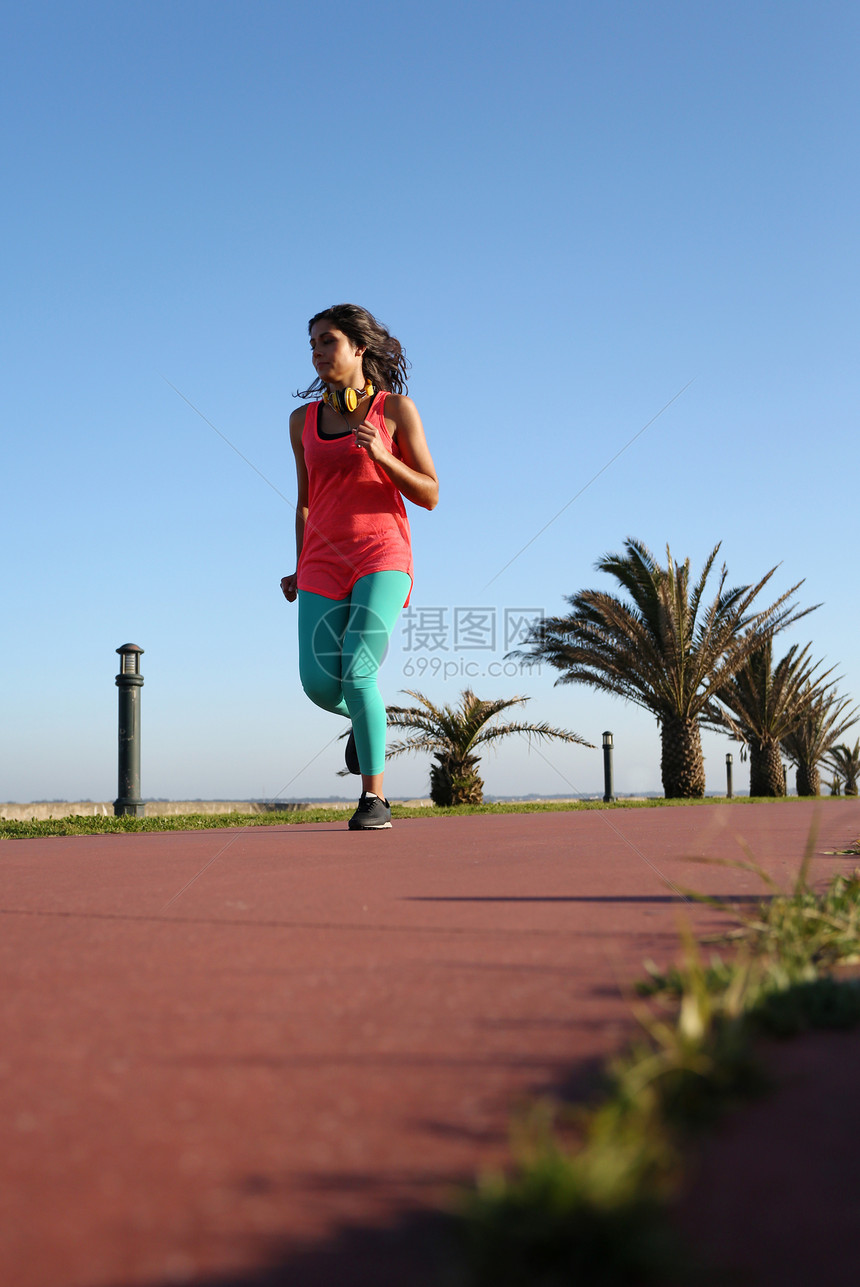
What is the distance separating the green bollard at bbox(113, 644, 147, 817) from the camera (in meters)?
9.23

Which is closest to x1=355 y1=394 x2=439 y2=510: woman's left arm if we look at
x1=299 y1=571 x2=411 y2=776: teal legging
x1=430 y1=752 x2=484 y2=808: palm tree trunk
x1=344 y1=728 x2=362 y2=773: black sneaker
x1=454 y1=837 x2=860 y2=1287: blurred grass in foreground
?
x1=299 y1=571 x2=411 y2=776: teal legging

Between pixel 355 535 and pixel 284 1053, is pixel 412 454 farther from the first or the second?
pixel 284 1053

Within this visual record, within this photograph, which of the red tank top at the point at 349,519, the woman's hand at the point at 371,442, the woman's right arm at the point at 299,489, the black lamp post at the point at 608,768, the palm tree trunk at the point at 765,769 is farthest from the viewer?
the palm tree trunk at the point at 765,769

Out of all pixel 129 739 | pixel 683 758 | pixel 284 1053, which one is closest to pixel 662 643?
pixel 683 758

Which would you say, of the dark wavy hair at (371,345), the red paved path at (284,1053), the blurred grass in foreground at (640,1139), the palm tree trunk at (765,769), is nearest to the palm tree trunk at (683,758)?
the palm tree trunk at (765,769)

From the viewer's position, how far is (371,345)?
209 inches

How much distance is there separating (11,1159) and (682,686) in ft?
58.2

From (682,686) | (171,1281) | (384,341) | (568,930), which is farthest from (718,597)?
(171,1281)

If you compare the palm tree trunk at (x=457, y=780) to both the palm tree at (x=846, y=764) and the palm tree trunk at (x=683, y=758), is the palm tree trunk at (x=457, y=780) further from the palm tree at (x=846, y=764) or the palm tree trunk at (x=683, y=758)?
the palm tree at (x=846, y=764)

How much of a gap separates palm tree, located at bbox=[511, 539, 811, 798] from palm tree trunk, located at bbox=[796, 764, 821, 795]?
11.3 meters

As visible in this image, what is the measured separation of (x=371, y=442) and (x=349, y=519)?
523mm

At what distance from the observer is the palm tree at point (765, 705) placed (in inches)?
870

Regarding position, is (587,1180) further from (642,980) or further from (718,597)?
(718,597)

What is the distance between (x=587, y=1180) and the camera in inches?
27.4
